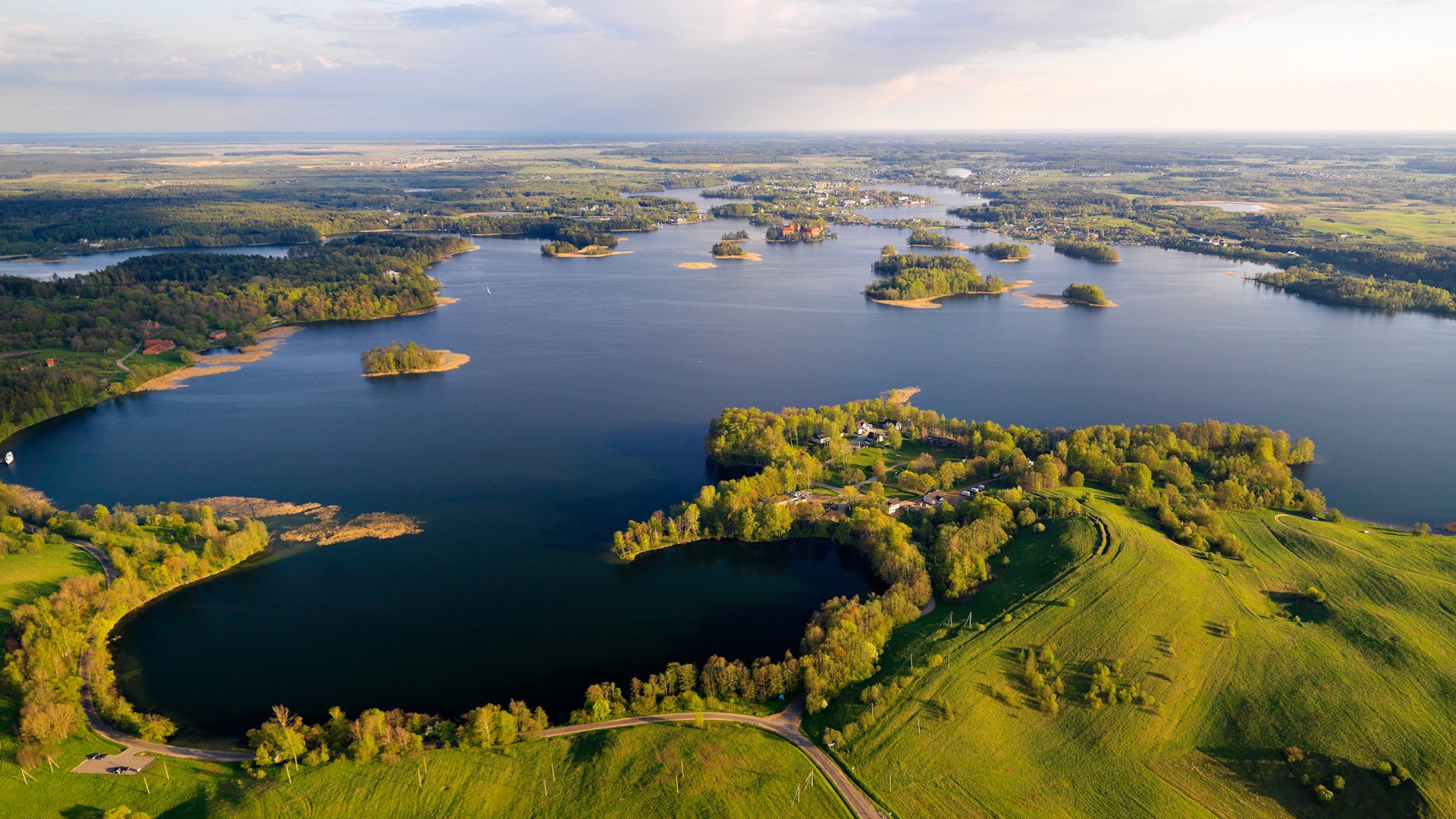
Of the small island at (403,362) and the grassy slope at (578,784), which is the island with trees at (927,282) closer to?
the small island at (403,362)

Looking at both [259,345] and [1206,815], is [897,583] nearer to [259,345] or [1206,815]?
[1206,815]

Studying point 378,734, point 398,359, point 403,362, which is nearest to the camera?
point 378,734

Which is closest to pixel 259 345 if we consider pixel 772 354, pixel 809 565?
pixel 772 354

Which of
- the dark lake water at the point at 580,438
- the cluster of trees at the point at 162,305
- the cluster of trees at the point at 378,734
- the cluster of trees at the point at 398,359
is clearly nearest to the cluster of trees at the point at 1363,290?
the dark lake water at the point at 580,438

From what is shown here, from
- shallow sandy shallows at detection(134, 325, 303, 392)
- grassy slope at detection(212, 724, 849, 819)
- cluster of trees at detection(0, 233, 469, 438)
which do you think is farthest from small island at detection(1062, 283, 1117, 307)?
shallow sandy shallows at detection(134, 325, 303, 392)

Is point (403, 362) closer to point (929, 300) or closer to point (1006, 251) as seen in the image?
point (929, 300)

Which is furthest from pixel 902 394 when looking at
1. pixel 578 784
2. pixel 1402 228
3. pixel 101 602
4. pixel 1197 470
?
pixel 1402 228
